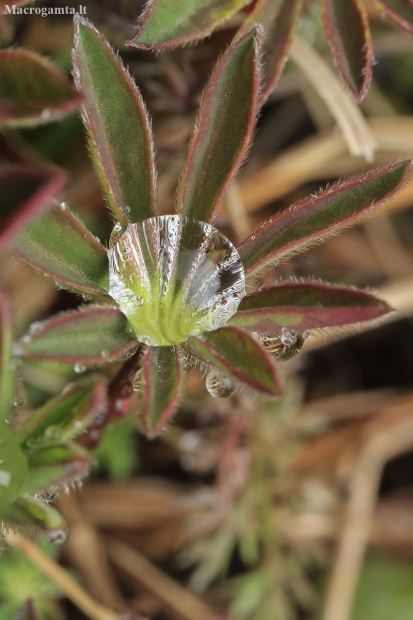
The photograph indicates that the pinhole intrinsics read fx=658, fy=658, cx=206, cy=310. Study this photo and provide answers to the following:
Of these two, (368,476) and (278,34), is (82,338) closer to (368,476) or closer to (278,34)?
(278,34)

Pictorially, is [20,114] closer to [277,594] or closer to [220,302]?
[220,302]

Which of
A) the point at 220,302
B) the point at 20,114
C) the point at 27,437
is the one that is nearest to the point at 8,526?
the point at 27,437

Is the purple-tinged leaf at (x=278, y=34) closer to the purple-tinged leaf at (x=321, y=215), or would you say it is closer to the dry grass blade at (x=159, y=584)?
the purple-tinged leaf at (x=321, y=215)

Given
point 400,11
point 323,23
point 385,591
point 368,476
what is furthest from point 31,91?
point 385,591

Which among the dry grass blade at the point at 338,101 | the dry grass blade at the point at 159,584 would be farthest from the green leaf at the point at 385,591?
the dry grass blade at the point at 338,101

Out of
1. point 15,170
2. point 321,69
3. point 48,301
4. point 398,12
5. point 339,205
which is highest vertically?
point 321,69

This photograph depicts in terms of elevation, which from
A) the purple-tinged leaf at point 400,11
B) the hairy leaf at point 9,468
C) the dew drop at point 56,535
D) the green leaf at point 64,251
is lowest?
the dew drop at point 56,535
